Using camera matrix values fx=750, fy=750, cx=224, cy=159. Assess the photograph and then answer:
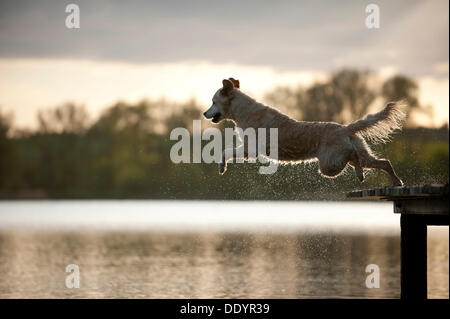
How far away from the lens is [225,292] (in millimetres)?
19125

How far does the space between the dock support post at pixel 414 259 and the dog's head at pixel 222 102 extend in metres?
3.24

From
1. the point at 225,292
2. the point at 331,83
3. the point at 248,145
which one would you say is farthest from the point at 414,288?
the point at 331,83

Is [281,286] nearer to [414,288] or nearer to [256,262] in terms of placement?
[256,262]

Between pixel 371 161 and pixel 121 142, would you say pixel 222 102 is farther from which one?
pixel 121 142

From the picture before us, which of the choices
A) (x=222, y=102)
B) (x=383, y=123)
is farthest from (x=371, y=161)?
(x=222, y=102)

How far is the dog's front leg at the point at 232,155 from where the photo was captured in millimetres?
10930

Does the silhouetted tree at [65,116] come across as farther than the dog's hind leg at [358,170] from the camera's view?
Yes

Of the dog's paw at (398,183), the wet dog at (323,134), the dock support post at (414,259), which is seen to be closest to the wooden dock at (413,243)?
the dock support post at (414,259)

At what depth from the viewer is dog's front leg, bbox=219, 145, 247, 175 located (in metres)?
10.9

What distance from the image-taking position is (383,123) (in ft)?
35.7

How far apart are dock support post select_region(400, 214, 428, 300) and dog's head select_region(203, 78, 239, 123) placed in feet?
10.6

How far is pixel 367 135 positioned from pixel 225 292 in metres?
9.37

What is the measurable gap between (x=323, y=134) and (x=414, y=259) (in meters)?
2.34

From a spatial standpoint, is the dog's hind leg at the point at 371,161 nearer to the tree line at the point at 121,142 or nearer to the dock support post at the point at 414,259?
the dock support post at the point at 414,259
